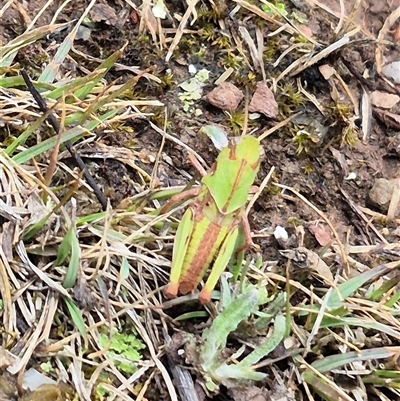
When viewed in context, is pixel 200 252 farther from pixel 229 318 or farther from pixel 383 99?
pixel 383 99

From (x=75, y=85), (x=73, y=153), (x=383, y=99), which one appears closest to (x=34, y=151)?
(x=73, y=153)

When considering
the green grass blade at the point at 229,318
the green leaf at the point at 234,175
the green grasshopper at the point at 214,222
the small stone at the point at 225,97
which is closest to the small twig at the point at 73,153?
the green grasshopper at the point at 214,222

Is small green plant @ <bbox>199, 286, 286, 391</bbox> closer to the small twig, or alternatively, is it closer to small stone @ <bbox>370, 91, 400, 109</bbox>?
the small twig

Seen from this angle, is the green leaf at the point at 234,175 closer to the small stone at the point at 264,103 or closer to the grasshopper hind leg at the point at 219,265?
the grasshopper hind leg at the point at 219,265

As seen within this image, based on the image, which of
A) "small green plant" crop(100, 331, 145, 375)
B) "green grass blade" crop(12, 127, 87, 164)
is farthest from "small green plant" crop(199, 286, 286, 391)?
"green grass blade" crop(12, 127, 87, 164)

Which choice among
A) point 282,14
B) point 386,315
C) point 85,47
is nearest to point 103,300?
point 386,315

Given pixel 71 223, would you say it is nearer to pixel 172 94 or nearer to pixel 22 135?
pixel 22 135
